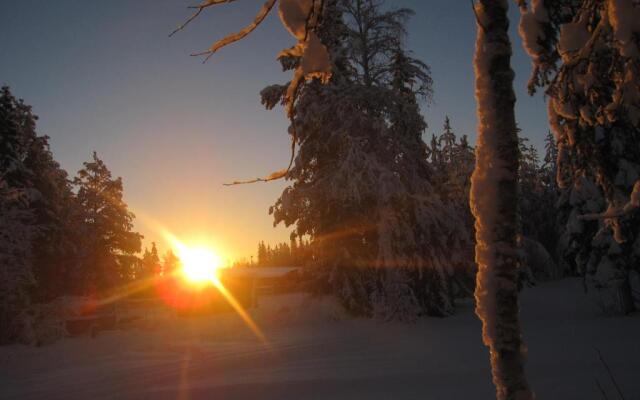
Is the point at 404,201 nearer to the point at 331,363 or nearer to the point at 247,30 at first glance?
the point at 331,363

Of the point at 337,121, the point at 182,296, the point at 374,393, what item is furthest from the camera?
the point at 182,296

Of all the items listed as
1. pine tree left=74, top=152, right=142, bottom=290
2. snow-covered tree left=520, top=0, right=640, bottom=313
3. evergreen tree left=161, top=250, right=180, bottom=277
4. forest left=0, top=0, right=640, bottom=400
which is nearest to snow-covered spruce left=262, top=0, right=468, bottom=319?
forest left=0, top=0, right=640, bottom=400

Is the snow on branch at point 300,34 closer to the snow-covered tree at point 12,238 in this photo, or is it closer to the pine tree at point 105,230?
the snow-covered tree at point 12,238

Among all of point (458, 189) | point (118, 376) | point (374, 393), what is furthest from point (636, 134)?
point (458, 189)

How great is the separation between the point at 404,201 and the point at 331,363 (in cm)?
665

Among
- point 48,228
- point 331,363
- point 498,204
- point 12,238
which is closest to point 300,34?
point 498,204

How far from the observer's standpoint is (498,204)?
227 centimetres

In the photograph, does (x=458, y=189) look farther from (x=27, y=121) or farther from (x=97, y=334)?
(x=27, y=121)

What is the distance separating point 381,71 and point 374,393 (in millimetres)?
11810

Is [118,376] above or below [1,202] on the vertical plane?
below

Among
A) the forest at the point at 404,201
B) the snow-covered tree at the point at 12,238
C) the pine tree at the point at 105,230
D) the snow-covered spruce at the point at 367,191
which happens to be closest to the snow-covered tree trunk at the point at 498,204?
the forest at the point at 404,201

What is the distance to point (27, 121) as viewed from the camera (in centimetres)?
2131

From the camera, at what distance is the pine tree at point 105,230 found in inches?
896

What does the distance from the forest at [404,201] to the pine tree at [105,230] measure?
86 mm
